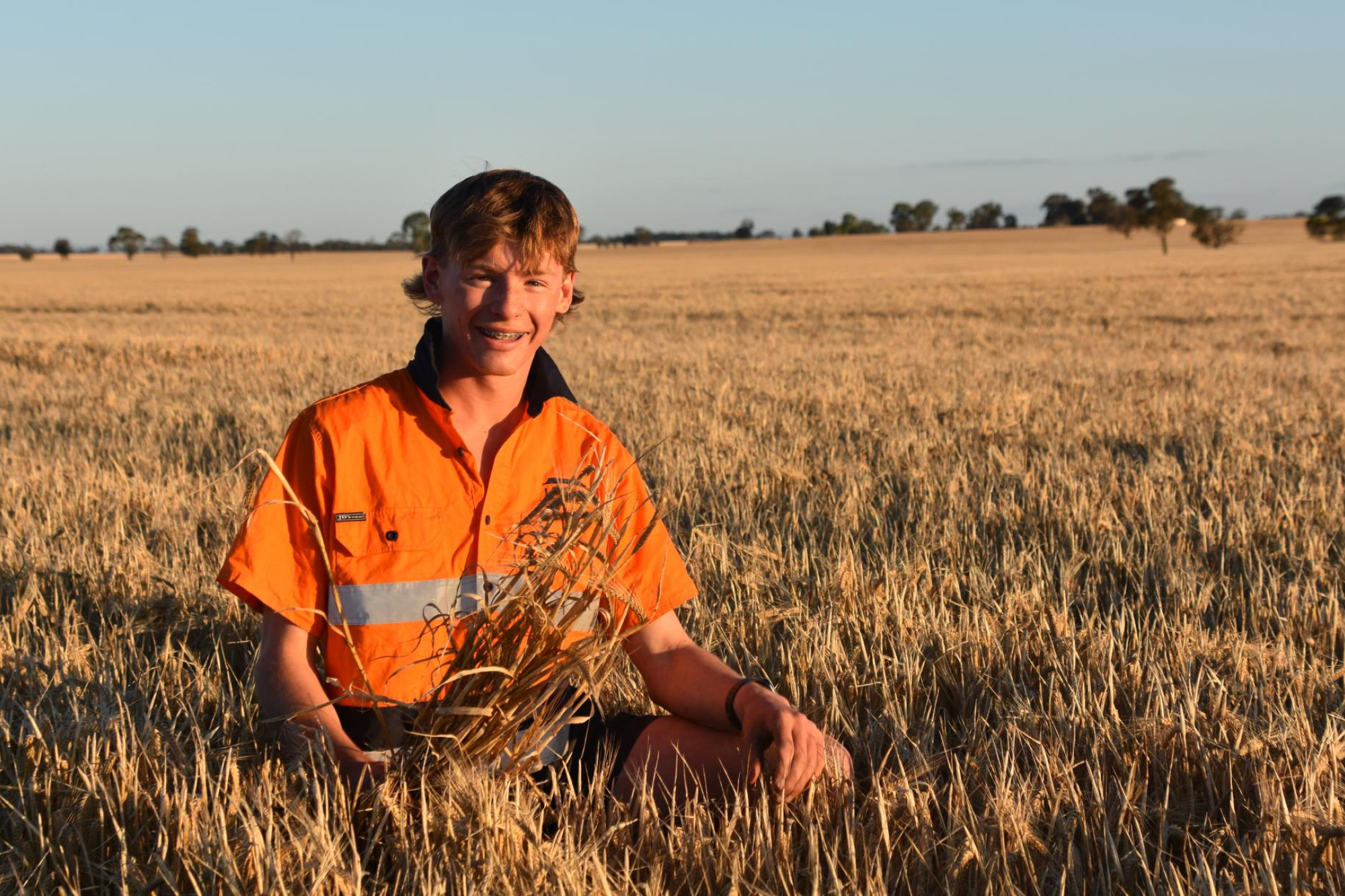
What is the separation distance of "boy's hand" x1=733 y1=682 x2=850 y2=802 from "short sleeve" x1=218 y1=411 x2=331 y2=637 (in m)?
0.90

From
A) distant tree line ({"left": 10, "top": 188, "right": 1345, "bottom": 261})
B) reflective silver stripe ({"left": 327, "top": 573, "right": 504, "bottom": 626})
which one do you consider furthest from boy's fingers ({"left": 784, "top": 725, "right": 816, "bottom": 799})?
distant tree line ({"left": 10, "top": 188, "right": 1345, "bottom": 261})

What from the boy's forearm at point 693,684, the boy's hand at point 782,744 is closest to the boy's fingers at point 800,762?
the boy's hand at point 782,744

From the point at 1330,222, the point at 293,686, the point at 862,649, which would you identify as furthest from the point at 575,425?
the point at 1330,222

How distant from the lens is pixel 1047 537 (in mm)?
4504

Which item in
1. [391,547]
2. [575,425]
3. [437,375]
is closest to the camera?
[391,547]

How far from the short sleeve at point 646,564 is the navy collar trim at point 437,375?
0.77 feet

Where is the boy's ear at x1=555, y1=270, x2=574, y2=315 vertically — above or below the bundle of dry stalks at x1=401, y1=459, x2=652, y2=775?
above

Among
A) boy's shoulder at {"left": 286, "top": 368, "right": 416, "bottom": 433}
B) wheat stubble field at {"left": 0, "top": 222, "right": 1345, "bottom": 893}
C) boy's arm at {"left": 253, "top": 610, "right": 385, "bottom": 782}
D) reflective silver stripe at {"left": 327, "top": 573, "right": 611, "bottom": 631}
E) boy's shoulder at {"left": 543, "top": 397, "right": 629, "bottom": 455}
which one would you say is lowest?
wheat stubble field at {"left": 0, "top": 222, "right": 1345, "bottom": 893}

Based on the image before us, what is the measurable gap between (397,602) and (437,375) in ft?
1.67

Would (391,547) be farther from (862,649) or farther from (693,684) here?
(862,649)

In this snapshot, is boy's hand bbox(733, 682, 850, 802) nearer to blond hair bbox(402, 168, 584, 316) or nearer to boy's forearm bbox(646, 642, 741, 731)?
boy's forearm bbox(646, 642, 741, 731)

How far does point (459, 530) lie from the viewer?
241 cm

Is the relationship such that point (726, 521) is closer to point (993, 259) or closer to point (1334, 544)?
point (1334, 544)

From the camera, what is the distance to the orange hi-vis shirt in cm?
225
